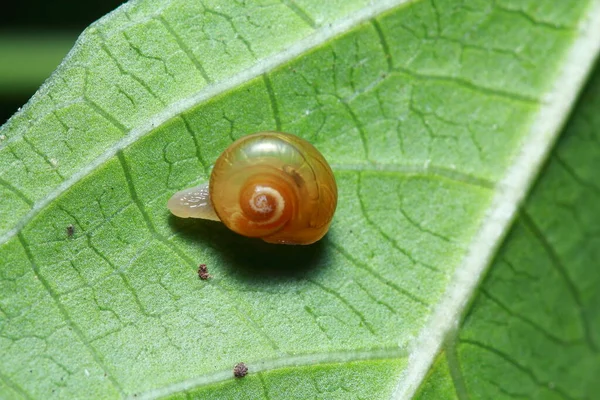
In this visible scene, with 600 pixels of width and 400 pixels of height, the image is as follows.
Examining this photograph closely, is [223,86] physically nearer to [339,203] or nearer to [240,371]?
[339,203]

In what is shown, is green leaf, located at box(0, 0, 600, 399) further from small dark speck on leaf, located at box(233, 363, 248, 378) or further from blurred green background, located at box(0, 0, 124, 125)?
blurred green background, located at box(0, 0, 124, 125)

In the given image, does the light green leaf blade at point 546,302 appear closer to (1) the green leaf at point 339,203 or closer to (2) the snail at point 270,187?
(1) the green leaf at point 339,203

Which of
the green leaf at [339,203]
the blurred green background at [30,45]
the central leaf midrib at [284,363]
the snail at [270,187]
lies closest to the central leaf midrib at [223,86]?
the green leaf at [339,203]

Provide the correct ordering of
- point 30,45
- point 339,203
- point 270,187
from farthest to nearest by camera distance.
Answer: point 30,45
point 339,203
point 270,187

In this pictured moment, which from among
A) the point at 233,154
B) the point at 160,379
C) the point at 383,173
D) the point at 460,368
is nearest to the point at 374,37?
the point at 383,173

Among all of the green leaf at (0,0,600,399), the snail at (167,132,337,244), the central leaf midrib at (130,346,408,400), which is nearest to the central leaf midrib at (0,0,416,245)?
the green leaf at (0,0,600,399)

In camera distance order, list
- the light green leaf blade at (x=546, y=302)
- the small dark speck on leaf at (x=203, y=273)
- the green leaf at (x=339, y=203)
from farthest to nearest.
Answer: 1. the small dark speck on leaf at (x=203, y=273)
2. the green leaf at (x=339, y=203)
3. the light green leaf blade at (x=546, y=302)

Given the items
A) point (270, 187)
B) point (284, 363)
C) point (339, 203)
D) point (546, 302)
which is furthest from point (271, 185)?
point (546, 302)

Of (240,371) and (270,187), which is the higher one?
(270,187)
